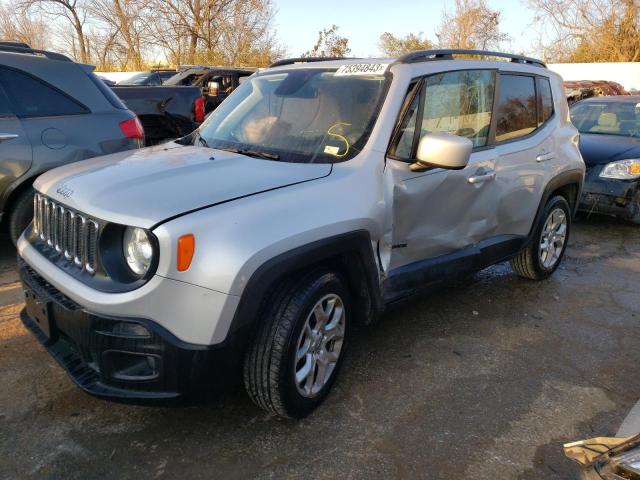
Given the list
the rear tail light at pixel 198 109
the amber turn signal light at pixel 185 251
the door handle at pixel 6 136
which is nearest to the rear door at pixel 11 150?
the door handle at pixel 6 136

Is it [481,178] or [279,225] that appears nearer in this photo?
[279,225]

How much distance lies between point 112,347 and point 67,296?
38 cm

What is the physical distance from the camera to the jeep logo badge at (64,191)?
2.54 m

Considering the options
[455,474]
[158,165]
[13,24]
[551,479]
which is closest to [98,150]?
[158,165]

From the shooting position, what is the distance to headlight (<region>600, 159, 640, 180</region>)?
629 centimetres

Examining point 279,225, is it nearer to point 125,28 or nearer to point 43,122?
point 43,122

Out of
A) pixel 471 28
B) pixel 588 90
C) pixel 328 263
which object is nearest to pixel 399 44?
pixel 471 28

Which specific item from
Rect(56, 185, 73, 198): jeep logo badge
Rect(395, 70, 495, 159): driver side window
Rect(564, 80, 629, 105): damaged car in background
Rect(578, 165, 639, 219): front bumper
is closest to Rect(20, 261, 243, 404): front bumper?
Rect(56, 185, 73, 198): jeep logo badge

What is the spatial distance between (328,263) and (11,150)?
2.99 meters

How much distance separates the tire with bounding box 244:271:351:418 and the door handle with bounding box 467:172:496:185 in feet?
4.11

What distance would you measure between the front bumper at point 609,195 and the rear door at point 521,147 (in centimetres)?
239

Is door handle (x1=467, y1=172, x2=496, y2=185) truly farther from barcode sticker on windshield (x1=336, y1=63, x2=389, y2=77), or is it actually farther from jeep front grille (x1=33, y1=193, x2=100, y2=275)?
jeep front grille (x1=33, y1=193, x2=100, y2=275)

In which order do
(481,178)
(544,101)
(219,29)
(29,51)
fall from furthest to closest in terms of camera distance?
(219,29) < (29,51) < (544,101) < (481,178)

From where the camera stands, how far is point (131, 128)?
15.8 ft
